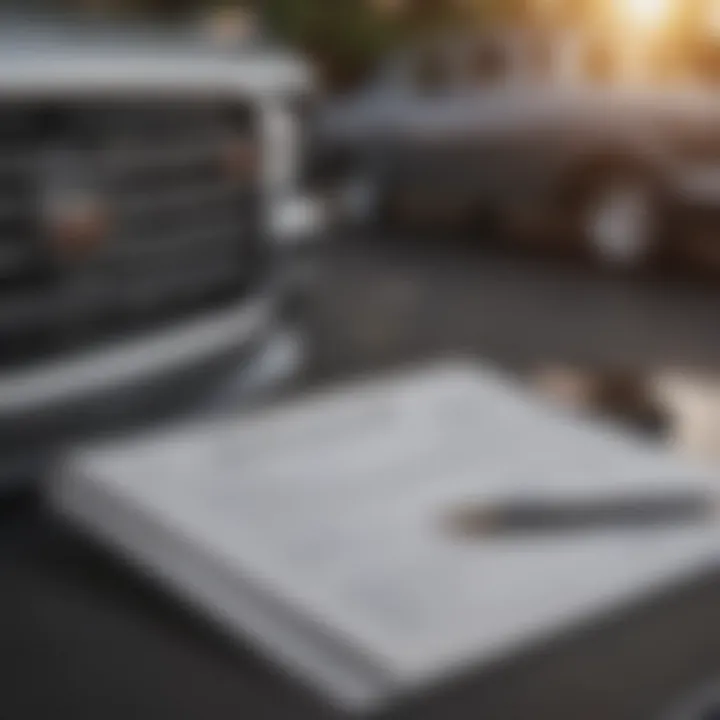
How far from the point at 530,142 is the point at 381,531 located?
441 millimetres

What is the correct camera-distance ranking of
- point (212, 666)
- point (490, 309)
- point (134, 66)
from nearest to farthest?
point (212, 666), point (134, 66), point (490, 309)

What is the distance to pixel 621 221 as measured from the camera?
795mm

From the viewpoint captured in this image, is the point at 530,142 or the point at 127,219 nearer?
the point at 127,219

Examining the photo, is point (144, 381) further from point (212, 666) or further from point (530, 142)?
point (530, 142)

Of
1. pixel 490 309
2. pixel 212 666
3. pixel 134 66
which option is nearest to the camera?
pixel 212 666

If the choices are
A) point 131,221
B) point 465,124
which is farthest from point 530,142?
point 131,221

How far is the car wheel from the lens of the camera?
30.4 inches

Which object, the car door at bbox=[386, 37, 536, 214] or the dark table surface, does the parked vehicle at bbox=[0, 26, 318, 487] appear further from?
the car door at bbox=[386, 37, 536, 214]

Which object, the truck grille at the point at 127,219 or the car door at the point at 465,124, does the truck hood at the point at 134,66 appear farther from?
the car door at the point at 465,124

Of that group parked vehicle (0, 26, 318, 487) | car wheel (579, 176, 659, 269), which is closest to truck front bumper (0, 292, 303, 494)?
parked vehicle (0, 26, 318, 487)

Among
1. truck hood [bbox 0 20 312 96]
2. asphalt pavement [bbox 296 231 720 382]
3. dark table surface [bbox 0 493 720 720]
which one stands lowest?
asphalt pavement [bbox 296 231 720 382]

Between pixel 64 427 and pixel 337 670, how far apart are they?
159 millimetres

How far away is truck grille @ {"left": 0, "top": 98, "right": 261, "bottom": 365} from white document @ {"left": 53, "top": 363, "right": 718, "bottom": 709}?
48mm

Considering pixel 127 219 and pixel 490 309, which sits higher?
pixel 127 219
